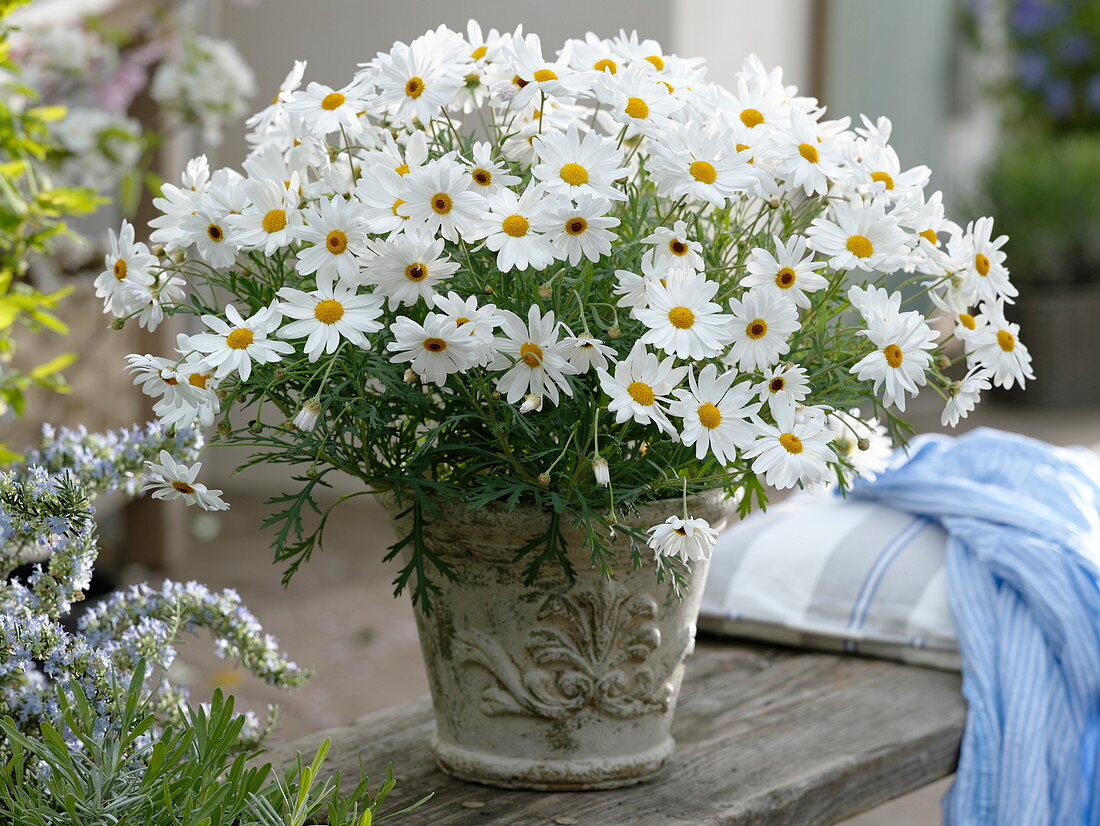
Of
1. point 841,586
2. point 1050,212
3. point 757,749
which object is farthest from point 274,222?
point 1050,212

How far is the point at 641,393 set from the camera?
93cm

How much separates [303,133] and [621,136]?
262 millimetres

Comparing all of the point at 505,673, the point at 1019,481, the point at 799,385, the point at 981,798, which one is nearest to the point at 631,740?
the point at 505,673

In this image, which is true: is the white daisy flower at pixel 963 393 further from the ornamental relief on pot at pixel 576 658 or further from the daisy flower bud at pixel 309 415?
the daisy flower bud at pixel 309 415

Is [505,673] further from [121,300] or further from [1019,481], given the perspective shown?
[1019,481]

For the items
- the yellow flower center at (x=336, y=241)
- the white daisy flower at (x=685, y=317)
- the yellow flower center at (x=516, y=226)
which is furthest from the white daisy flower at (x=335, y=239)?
the white daisy flower at (x=685, y=317)

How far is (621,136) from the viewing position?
1.04 meters

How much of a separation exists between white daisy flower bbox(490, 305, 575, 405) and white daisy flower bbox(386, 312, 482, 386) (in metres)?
0.03

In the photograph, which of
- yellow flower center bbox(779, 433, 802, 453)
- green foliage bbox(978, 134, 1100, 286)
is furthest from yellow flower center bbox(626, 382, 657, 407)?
green foliage bbox(978, 134, 1100, 286)

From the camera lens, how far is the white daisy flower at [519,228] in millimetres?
920

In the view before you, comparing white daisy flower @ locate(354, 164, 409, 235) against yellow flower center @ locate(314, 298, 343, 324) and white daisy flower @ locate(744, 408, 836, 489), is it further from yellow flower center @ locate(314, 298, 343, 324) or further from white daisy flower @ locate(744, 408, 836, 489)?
white daisy flower @ locate(744, 408, 836, 489)

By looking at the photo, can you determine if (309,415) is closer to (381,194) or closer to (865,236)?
(381,194)

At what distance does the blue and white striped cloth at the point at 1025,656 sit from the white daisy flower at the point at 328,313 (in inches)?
36.1

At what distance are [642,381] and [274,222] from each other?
0.30 m
